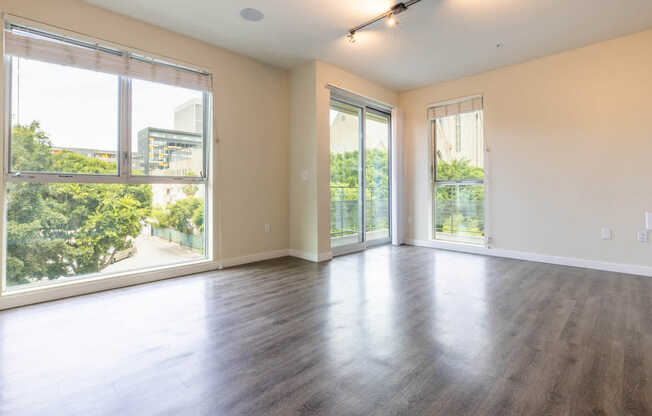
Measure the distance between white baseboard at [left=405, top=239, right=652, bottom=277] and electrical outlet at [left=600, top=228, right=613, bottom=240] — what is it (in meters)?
0.31

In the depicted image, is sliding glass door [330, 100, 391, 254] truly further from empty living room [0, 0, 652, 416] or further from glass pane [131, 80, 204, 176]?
glass pane [131, 80, 204, 176]

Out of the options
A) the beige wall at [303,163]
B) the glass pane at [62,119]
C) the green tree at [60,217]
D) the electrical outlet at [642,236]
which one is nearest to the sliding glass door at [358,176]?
the beige wall at [303,163]

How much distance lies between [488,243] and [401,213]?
1525mm

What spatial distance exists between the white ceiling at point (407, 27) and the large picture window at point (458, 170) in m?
0.84

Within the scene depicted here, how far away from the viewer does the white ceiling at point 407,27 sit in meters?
2.98

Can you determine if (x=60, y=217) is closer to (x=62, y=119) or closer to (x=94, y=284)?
(x=94, y=284)

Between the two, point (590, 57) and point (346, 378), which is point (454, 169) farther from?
point (346, 378)

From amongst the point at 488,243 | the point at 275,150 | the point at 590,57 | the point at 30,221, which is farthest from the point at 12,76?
the point at 590,57

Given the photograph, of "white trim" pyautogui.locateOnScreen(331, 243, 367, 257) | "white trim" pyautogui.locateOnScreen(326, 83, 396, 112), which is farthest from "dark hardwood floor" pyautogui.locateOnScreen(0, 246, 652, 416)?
"white trim" pyautogui.locateOnScreen(326, 83, 396, 112)

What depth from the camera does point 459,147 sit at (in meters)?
5.11

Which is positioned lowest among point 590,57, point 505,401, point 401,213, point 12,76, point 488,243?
point 505,401

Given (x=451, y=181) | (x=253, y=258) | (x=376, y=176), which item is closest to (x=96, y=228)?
(x=253, y=258)

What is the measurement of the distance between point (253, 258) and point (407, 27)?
3.44 m

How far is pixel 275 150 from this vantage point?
4.56 metres
